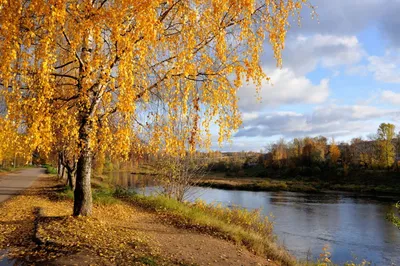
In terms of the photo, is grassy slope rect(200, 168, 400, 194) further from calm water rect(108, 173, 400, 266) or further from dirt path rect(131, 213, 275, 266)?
dirt path rect(131, 213, 275, 266)

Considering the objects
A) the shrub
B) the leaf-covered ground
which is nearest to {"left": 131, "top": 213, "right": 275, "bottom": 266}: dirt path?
the leaf-covered ground

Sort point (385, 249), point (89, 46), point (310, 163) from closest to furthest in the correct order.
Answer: point (89, 46), point (385, 249), point (310, 163)

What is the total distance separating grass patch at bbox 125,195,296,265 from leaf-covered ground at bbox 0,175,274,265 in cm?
73

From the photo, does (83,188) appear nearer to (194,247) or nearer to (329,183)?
(194,247)

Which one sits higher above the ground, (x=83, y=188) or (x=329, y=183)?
(x=83, y=188)

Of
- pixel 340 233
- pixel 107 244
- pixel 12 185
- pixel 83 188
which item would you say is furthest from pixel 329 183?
pixel 107 244

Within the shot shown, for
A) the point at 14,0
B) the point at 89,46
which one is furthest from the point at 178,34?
the point at 14,0

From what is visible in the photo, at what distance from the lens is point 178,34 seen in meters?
7.77

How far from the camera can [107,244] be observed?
711 cm

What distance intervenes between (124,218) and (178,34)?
634 centimetres

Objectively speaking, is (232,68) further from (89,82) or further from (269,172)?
(269,172)

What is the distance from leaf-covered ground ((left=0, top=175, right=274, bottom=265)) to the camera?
20.8ft

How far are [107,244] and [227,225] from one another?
533 centimetres

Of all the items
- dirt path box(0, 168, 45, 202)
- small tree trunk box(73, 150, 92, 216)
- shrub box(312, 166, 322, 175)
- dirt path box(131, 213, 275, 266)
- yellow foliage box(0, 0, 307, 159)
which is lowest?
shrub box(312, 166, 322, 175)
